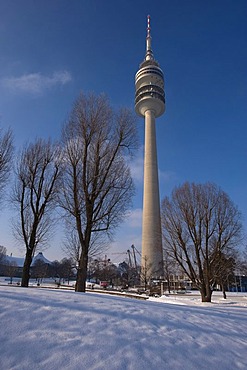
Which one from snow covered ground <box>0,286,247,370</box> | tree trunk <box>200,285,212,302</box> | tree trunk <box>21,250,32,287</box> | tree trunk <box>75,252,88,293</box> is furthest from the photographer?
tree trunk <box>200,285,212,302</box>

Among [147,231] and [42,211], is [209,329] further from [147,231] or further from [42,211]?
[147,231]

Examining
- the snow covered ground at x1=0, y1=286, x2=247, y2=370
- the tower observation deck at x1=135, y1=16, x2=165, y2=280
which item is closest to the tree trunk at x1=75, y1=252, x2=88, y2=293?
the snow covered ground at x1=0, y1=286, x2=247, y2=370

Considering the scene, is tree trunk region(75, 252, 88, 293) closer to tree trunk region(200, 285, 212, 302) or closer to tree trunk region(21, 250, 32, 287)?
tree trunk region(21, 250, 32, 287)

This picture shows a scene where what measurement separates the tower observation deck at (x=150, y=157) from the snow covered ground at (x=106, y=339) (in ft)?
121

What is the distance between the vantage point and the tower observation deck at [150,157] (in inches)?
2153

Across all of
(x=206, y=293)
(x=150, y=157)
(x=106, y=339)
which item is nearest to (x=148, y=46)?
(x=150, y=157)

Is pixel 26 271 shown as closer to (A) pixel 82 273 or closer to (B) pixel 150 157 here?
(A) pixel 82 273

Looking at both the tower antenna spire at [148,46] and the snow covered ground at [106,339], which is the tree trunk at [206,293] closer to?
the snow covered ground at [106,339]

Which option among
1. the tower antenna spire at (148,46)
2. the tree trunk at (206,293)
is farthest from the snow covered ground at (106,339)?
the tower antenna spire at (148,46)

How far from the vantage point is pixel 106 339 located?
4059 mm

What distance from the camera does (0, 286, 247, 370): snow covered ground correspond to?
3473mm

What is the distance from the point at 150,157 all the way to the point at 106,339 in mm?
57698

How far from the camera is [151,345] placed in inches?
161

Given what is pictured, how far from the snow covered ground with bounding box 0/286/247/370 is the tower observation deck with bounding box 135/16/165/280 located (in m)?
37.0
